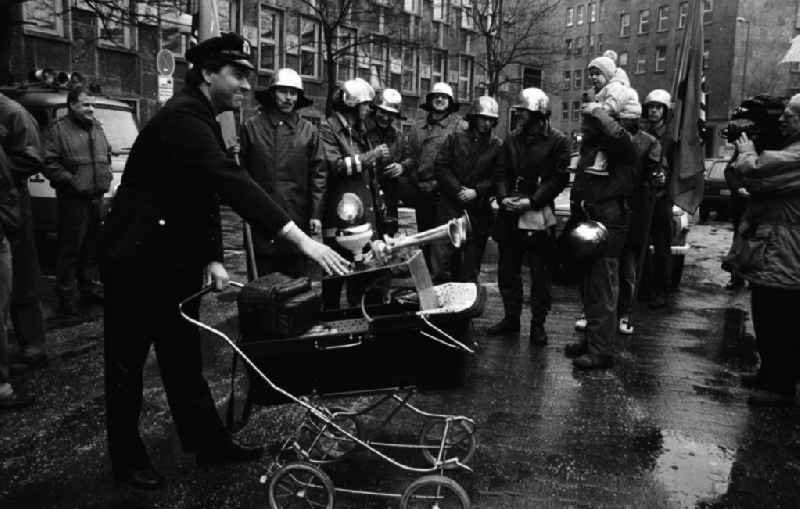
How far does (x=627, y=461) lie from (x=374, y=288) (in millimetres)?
1762

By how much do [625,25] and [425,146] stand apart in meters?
66.6

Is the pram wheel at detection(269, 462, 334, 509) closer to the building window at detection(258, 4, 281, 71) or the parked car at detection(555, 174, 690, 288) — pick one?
the parked car at detection(555, 174, 690, 288)

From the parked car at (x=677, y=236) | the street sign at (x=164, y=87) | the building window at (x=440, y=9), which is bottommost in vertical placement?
the parked car at (x=677, y=236)

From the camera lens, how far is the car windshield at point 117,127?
11.7 meters

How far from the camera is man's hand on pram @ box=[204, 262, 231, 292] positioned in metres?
3.88

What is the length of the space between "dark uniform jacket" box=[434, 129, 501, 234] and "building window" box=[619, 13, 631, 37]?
221 feet

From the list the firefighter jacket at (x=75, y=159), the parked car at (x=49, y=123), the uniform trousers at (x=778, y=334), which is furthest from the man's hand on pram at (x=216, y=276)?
the parked car at (x=49, y=123)

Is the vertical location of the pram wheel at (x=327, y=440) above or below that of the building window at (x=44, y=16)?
below

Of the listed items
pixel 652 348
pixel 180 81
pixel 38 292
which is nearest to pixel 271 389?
pixel 38 292

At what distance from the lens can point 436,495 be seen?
3.51m

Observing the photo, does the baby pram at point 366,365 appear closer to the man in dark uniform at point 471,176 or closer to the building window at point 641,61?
the man in dark uniform at point 471,176

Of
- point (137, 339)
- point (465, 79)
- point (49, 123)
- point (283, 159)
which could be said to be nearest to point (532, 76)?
point (465, 79)

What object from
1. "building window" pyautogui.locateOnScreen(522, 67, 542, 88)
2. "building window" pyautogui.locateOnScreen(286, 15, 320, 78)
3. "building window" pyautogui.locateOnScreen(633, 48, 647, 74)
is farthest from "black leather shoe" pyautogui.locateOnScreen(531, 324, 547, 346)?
"building window" pyautogui.locateOnScreen(633, 48, 647, 74)

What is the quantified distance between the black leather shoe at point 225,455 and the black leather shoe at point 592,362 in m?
2.87
